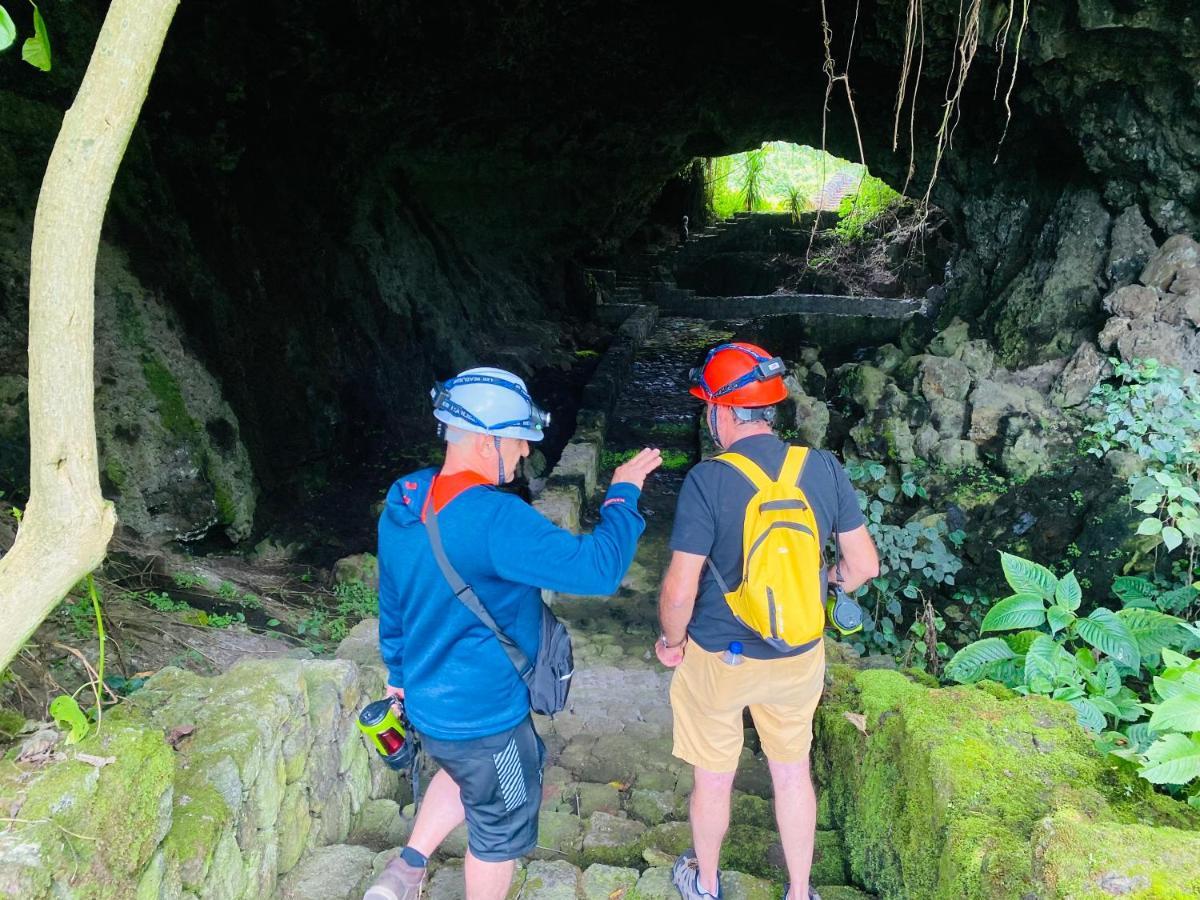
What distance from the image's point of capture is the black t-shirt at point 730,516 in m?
2.24

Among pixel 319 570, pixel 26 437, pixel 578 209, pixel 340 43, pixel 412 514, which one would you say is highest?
pixel 340 43

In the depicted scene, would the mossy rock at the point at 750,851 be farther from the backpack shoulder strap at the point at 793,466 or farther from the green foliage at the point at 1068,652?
the backpack shoulder strap at the point at 793,466

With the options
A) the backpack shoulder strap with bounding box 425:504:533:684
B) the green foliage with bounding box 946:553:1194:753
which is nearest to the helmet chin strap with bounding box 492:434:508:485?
the backpack shoulder strap with bounding box 425:504:533:684

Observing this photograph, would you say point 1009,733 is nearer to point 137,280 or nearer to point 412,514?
point 412,514

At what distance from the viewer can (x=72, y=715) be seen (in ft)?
5.70

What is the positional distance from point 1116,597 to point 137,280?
23.9 ft

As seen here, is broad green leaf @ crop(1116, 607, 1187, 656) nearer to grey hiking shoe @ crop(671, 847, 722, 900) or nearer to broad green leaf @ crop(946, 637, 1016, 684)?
broad green leaf @ crop(946, 637, 1016, 684)

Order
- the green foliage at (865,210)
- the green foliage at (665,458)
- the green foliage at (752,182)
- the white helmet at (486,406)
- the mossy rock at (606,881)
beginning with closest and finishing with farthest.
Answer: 1. the white helmet at (486,406)
2. the mossy rock at (606,881)
3. the green foliage at (665,458)
4. the green foliage at (865,210)
5. the green foliage at (752,182)

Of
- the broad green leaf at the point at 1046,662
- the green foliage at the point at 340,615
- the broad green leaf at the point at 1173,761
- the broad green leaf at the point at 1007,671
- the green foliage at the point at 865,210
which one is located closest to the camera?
the broad green leaf at the point at 1173,761

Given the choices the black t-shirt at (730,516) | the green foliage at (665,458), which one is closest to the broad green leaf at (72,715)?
the black t-shirt at (730,516)

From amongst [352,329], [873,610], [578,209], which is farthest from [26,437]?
[578,209]

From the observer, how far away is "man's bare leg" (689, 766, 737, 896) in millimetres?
2402

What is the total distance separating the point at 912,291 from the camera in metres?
20.0

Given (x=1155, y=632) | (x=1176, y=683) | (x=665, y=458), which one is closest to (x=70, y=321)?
(x=1176, y=683)
